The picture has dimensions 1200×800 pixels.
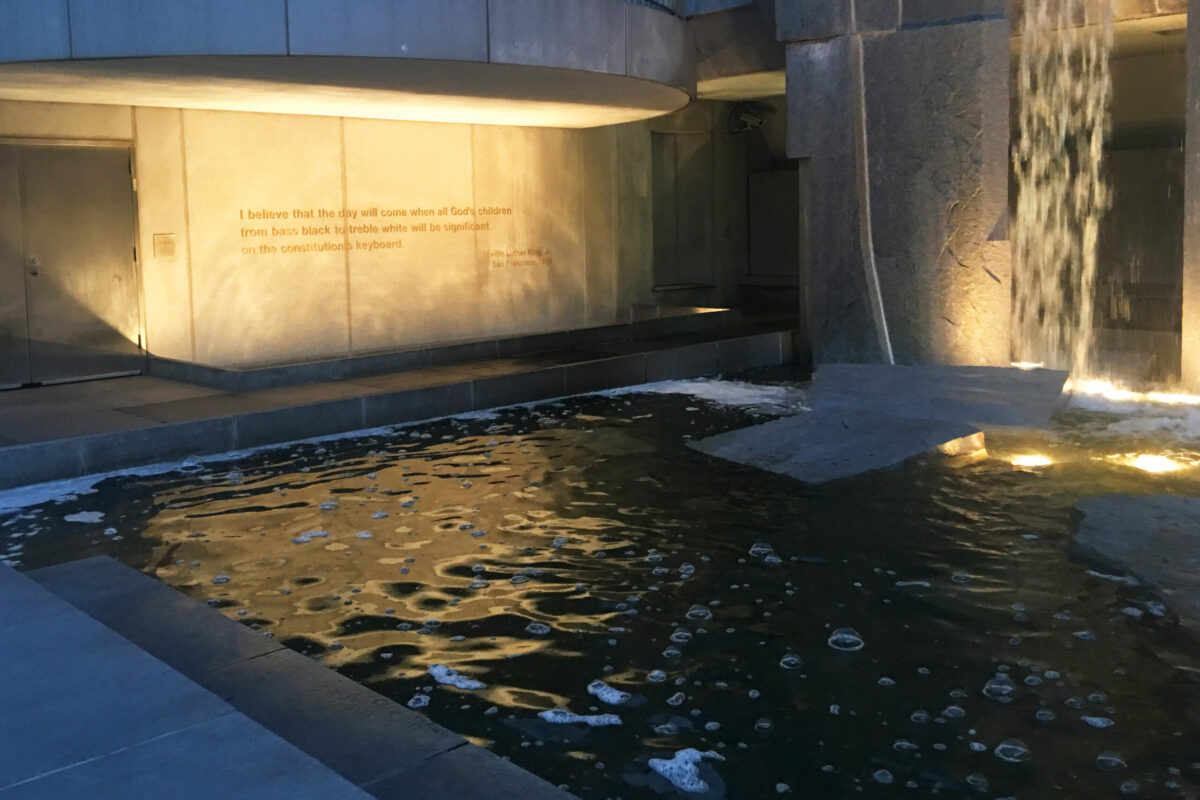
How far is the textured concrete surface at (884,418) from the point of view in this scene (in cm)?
907

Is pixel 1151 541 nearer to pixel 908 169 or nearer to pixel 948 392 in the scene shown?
pixel 948 392

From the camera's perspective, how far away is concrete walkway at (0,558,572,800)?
10.9 feet

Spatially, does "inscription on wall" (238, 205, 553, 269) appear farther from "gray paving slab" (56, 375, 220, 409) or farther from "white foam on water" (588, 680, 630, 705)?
"white foam on water" (588, 680, 630, 705)

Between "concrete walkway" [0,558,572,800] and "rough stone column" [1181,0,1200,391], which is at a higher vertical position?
"rough stone column" [1181,0,1200,391]

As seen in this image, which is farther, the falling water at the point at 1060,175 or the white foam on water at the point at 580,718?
the falling water at the point at 1060,175

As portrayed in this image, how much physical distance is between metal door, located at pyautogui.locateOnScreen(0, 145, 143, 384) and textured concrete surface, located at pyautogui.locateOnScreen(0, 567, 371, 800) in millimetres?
8176

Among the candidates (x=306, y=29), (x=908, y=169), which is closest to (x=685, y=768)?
(x=306, y=29)

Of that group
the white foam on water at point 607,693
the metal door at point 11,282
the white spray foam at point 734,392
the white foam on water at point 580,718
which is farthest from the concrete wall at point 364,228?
the white foam on water at point 580,718

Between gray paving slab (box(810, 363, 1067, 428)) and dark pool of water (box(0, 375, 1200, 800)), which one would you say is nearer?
dark pool of water (box(0, 375, 1200, 800))

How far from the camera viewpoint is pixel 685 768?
401cm

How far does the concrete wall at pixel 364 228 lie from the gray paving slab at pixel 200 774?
380 inches

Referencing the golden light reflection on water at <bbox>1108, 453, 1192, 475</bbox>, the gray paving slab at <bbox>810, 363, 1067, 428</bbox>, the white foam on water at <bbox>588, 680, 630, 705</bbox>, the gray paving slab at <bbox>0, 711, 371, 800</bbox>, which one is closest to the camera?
the gray paving slab at <bbox>0, 711, 371, 800</bbox>

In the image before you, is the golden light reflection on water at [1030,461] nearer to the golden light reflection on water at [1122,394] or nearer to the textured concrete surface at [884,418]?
the textured concrete surface at [884,418]

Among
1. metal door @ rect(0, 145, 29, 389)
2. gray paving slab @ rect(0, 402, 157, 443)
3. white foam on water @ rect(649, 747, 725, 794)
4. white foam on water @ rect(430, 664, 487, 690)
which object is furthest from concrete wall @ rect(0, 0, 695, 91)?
white foam on water @ rect(649, 747, 725, 794)
